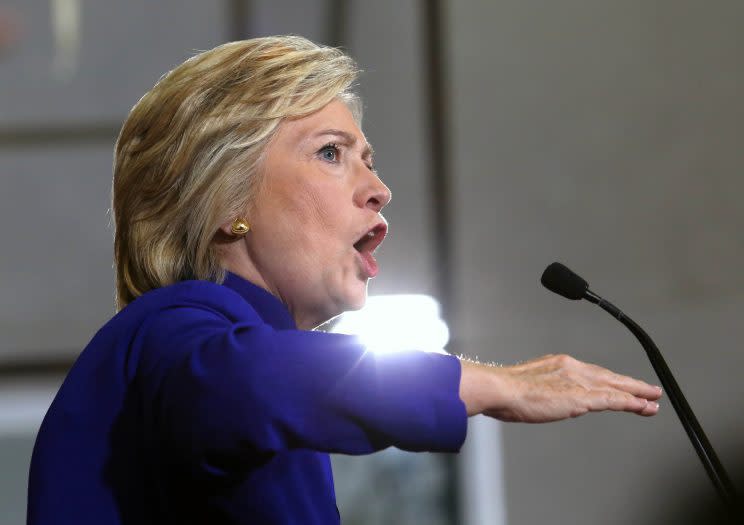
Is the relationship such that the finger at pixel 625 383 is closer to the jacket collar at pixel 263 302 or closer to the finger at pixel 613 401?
the finger at pixel 613 401

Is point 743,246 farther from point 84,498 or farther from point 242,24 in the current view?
point 84,498

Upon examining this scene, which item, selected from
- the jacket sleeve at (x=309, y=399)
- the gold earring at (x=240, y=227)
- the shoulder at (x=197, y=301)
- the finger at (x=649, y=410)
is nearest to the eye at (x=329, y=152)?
the gold earring at (x=240, y=227)

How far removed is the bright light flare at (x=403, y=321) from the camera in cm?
366

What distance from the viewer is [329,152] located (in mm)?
1176

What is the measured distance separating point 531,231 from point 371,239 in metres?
2.52

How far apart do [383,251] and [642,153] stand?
38.3 inches

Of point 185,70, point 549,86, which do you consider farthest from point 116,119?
point 185,70

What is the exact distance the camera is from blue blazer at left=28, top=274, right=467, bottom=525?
2.70 feet

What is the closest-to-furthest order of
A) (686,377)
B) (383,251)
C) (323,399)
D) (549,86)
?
(323,399) < (686,377) < (549,86) < (383,251)

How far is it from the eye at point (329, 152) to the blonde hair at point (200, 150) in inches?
1.7

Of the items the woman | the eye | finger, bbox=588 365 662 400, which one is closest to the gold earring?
the woman

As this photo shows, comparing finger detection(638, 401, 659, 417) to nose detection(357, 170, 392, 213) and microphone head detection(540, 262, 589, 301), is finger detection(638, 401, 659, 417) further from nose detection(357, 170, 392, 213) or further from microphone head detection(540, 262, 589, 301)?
nose detection(357, 170, 392, 213)

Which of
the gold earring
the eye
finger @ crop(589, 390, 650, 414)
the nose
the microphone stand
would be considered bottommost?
the microphone stand

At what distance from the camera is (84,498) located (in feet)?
3.19
